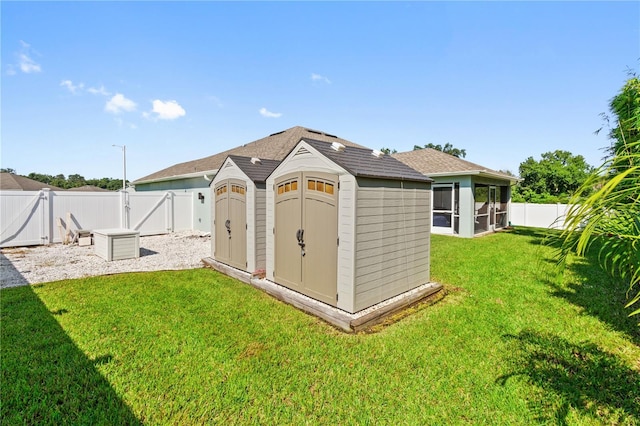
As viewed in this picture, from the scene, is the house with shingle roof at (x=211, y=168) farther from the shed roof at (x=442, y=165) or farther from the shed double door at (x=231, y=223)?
the shed double door at (x=231, y=223)

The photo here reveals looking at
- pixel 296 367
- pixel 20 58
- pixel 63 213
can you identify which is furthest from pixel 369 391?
pixel 63 213

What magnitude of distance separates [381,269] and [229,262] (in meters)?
3.89

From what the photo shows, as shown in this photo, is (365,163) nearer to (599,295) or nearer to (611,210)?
(611,210)

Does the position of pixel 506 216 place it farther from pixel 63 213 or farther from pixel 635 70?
pixel 63 213

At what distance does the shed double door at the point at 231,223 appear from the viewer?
250 inches

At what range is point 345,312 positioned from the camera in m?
4.16

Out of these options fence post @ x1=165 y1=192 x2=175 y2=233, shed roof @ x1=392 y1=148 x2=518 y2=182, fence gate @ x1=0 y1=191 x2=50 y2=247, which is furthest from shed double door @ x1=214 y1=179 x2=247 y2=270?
shed roof @ x1=392 y1=148 x2=518 y2=182

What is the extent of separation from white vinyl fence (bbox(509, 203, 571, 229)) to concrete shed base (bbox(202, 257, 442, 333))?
16.2 metres

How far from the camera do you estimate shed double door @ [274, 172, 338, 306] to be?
4375 mm

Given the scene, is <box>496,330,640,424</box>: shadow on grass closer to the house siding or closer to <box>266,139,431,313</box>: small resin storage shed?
the house siding

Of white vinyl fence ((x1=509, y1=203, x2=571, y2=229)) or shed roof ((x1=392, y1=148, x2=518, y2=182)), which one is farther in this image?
white vinyl fence ((x1=509, y1=203, x2=571, y2=229))

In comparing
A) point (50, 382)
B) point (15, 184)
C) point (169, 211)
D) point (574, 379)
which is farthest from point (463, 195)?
point (15, 184)

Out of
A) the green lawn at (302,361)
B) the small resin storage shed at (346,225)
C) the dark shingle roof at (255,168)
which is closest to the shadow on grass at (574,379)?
the green lawn at (302,361)

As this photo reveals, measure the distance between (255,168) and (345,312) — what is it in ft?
12.6
